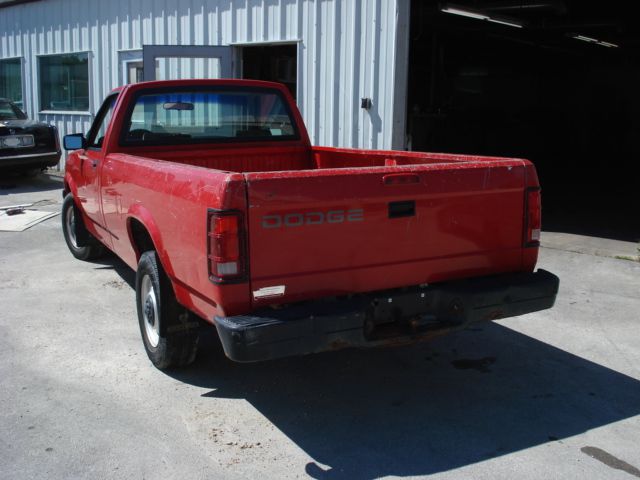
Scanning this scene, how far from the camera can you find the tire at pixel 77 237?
23.7 feet

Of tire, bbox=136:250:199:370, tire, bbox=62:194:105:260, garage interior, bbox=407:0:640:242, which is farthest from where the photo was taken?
garage interior, bbox=407:0:640:242

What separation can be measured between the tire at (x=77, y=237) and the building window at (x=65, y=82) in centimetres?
835

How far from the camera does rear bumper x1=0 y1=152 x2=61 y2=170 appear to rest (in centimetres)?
1294

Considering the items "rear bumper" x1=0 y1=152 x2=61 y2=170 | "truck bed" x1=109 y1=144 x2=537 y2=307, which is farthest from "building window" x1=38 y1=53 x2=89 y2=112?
"truck bed" x1=109 y1=144 x2=537 y2=307

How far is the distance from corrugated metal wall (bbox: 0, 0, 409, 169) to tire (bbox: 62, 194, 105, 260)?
392cm

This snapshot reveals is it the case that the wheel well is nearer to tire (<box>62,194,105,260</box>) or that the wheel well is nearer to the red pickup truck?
the red pickup truck

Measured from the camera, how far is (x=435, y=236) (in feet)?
12.5

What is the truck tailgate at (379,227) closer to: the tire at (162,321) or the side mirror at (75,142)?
the tire at (162,321)

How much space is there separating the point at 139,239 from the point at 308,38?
6.03m

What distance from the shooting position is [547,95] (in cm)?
2498

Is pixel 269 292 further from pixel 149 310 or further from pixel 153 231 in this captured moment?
pixel 149 310

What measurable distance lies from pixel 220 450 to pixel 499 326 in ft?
9.28

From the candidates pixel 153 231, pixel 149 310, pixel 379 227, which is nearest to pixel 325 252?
pixel 379 227

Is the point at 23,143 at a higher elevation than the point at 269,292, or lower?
higher
